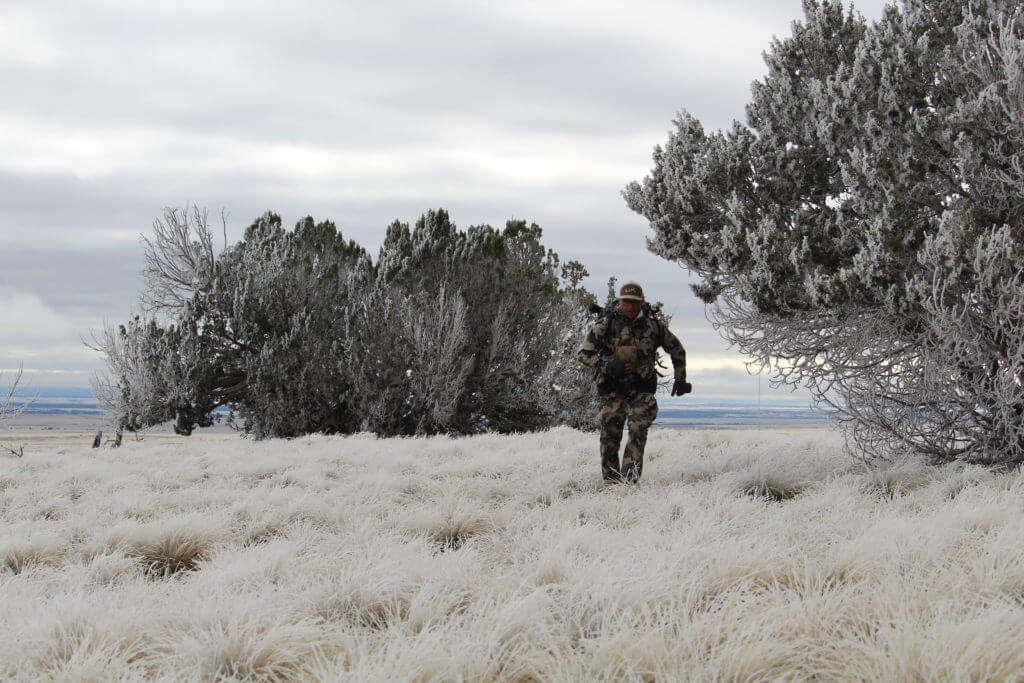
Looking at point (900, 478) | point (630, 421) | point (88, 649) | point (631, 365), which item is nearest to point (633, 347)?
point (631, 365)

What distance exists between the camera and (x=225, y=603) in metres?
3.62

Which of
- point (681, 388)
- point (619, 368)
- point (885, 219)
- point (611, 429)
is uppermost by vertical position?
point (885, 219)

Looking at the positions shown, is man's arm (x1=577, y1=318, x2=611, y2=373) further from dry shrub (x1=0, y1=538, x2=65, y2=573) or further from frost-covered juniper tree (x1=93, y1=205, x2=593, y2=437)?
frost-covered juniper tree (x1=93, y1=205, x2=593, y2=437)

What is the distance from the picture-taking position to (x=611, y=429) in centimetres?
777

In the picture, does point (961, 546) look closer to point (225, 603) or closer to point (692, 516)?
point (692, 516)

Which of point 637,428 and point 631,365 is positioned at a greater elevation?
point 631,365

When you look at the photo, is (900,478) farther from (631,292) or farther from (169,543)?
(169,543)

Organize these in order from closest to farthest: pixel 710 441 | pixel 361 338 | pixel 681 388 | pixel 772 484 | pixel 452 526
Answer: pixel 452 526, pixel 772 484, pixel 681 388, pixel 710 441, pixel 361 338

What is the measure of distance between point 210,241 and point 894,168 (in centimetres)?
1712

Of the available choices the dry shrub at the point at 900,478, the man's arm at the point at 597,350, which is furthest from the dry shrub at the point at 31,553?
the dry shrub at the point at 900,478

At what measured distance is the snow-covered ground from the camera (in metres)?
3.04

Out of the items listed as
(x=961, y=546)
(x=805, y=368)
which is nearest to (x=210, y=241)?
(x=805, y=368)

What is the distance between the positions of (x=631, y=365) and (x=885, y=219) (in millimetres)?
2917

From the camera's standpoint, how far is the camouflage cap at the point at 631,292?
762 cm
